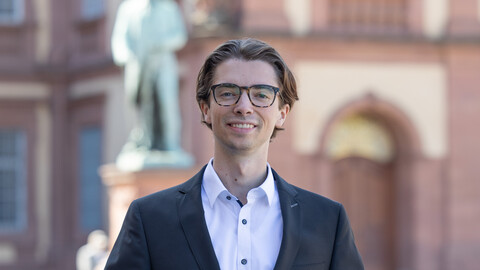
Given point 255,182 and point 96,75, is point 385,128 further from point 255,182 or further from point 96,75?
point 255,182

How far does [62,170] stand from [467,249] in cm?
855

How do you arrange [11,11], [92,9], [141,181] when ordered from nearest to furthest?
[141,181]
[92,9]
[11,11]

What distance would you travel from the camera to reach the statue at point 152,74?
10383 millimetres

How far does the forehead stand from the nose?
4cm

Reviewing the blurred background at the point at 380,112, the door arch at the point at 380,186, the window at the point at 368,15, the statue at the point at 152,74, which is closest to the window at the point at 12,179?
the blurred background at the point at 380,112

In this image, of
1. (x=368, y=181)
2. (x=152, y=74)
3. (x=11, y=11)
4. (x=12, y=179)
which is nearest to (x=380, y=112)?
(x=368, y=181)

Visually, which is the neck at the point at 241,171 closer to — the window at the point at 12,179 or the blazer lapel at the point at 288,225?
the blazer lapel at the point at 288,225

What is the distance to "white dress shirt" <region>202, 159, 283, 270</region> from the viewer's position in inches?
101

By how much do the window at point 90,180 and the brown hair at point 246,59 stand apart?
16.5m

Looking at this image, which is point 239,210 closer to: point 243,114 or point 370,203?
point 243,114

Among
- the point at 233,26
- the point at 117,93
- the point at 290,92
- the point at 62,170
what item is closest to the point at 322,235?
the point at 290,92

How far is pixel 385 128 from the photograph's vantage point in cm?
A: 1686

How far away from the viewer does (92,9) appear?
19391mm

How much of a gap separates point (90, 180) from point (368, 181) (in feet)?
19.7
